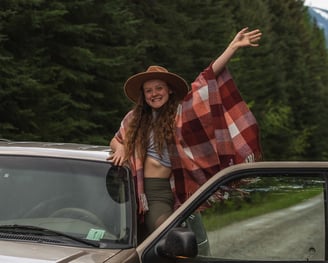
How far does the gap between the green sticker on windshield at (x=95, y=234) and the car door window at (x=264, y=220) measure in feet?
1.59

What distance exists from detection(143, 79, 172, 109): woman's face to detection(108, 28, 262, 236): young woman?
100 millimetres

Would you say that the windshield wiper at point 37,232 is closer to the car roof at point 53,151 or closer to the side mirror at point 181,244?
the side mirror at point 181,244

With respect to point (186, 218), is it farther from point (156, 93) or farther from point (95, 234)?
point (156, 93)

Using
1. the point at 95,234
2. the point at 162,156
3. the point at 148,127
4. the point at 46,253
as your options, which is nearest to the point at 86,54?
the point at 148,127

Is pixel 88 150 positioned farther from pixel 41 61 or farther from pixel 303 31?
pixel 303 31

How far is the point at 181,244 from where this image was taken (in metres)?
3.19

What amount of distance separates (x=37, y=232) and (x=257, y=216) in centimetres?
116

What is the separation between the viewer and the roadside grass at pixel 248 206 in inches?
140

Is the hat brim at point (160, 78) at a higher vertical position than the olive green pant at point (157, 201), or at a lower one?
higher

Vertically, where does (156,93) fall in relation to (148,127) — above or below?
above

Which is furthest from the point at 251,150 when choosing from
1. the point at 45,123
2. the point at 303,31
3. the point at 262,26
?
the point at 303,31

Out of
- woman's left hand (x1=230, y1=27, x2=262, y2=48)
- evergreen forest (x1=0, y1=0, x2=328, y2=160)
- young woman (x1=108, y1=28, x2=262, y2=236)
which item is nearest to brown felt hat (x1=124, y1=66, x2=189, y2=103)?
young woman (x1=108, y1=28, x2=262, y2=236)

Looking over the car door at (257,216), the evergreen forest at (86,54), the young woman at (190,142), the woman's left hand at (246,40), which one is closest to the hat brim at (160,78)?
the young woman at (190,142)

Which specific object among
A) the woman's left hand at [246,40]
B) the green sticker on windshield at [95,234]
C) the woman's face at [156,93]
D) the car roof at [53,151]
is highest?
the woman's left hand at [246,40]
